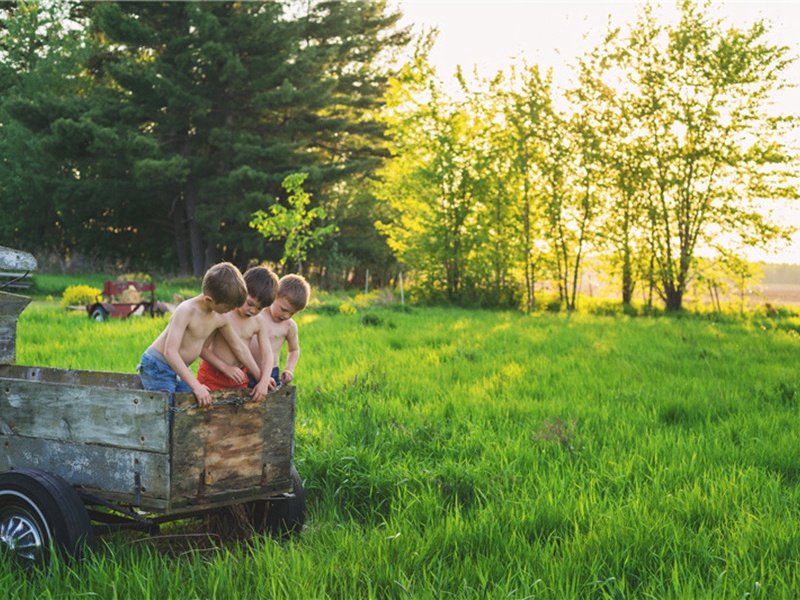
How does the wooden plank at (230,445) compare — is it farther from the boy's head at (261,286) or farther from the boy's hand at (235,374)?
the boy's head at (261,286)

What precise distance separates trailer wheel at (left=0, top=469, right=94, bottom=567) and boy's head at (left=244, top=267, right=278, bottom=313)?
1.53 meters

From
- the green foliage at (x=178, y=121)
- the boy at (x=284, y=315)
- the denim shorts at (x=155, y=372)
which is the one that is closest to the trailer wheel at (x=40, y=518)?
the denim shorts at (x=155, y=372)

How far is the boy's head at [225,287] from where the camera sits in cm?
402

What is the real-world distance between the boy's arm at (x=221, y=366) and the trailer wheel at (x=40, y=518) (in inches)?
44.0

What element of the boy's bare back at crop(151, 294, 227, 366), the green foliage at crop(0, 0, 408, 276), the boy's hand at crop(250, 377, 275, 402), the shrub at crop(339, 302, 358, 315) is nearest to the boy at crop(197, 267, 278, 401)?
the boy's bare back at crop(151, 294, 227, 366)

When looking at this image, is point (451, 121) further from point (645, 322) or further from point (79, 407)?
point (79, 407)

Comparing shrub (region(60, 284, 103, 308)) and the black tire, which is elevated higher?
shrub (region(60, 284, 103, 308))

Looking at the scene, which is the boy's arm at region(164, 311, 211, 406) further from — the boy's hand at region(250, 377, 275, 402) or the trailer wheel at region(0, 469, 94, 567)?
the trailer wheel at region(0, 469, 94, 567)

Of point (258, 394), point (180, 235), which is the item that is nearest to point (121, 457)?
point (258, 394)

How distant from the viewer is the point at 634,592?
3234 millimetres

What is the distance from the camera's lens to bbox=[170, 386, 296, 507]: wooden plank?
11.5ft

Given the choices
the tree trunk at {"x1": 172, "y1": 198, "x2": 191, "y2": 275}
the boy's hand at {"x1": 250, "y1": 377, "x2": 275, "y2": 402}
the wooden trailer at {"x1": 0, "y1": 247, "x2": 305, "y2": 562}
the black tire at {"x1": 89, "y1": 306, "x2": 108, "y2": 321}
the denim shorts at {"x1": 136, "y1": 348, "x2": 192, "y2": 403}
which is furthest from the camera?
the tree trunk at {"x1": 172, "y1": 198, "x2": 191, "y2": 275}

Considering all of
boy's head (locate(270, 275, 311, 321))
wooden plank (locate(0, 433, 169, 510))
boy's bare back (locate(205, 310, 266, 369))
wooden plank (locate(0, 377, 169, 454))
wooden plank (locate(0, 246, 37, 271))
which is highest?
wooden plank (locate(0, 246, 37, 271))

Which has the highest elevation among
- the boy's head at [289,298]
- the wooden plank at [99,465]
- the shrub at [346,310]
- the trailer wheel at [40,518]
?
the boy's head at [289,298]
